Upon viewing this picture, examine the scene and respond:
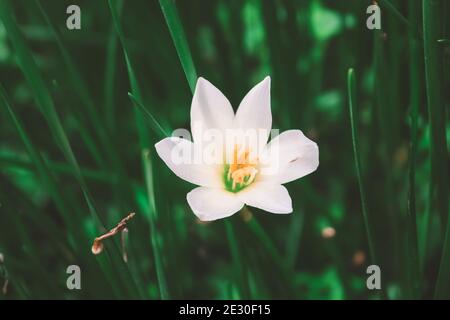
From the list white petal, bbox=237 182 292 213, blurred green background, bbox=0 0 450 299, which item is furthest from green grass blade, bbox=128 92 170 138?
white petal, bbox=237 182 292 213

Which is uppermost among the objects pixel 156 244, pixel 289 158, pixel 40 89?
pixel 40 89

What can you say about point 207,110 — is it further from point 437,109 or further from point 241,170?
point 437,109

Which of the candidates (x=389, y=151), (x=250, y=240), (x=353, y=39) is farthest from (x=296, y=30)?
(x=250, y=240)

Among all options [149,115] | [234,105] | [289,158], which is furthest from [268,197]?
[234,105]

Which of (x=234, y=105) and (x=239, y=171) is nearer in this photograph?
(x=239, y=171)

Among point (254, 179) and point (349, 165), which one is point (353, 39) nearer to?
point (349, 165)

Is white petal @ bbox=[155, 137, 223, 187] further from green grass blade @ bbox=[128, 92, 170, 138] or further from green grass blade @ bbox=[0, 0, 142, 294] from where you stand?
green grass blade @ bbox=[0, 0, 142, 294]

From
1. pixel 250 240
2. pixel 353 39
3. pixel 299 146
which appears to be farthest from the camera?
pixel 353 39
